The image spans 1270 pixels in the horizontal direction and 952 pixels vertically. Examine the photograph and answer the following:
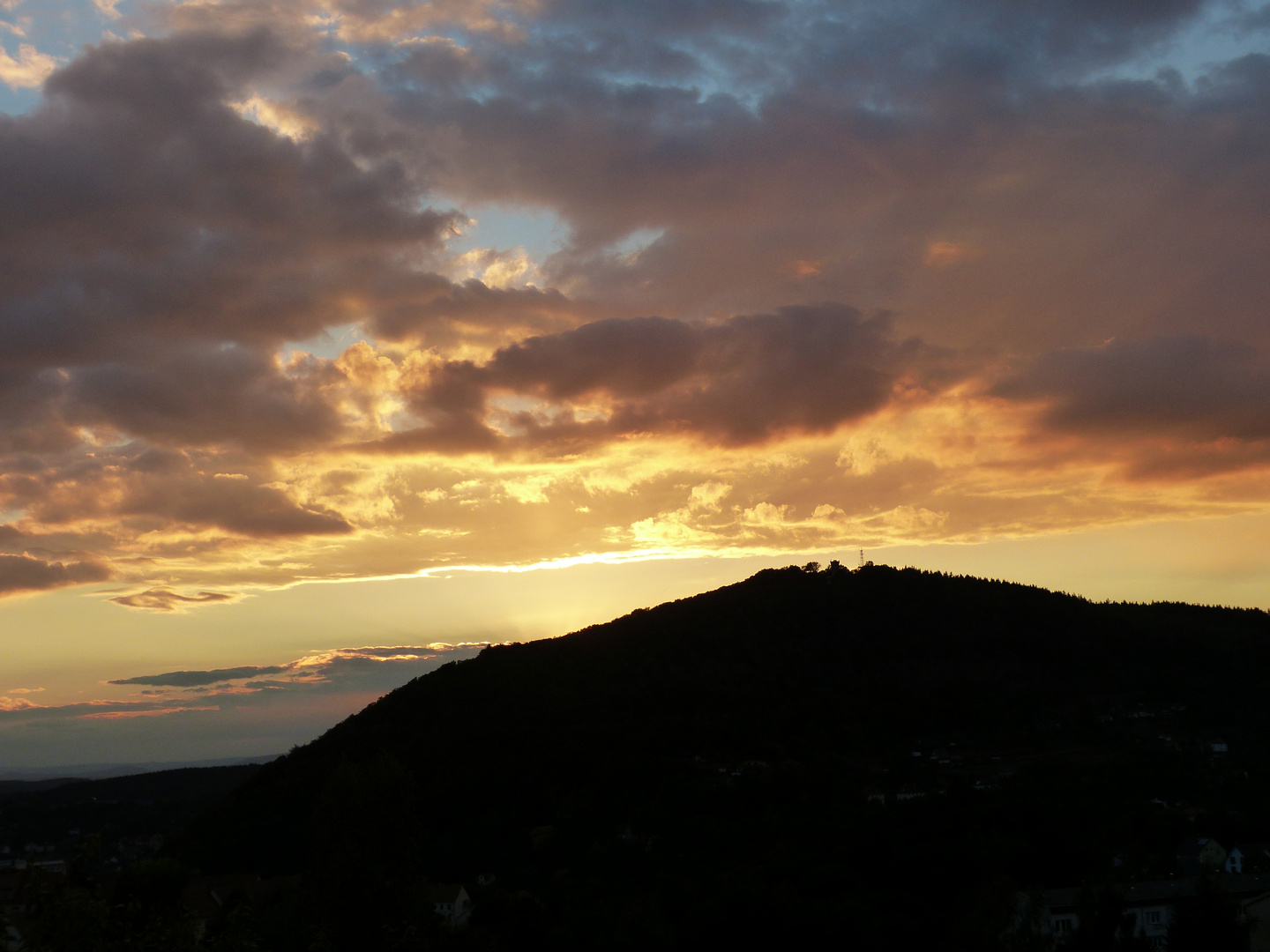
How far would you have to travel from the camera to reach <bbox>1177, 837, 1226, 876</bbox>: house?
230 feet

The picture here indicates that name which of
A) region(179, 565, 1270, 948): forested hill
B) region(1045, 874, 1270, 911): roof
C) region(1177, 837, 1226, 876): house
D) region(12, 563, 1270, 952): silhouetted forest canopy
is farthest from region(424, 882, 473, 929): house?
region(1177, 837, 1226, 876): house

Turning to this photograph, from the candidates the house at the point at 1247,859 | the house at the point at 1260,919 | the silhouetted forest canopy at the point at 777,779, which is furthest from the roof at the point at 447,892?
the house at the point at 1247,859

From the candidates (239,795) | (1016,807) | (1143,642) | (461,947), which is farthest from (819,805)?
(1143,642)

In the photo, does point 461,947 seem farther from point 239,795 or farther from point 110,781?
point 110,781

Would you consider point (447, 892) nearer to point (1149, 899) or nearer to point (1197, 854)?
point (1149, 899)

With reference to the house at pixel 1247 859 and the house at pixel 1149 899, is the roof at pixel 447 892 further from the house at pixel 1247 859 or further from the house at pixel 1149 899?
the house at pixel 1247 859

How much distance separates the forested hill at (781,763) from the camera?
52844 mm

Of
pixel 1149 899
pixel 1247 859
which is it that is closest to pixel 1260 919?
pixel 1149 899

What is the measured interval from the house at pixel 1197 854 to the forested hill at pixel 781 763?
5.94 ft

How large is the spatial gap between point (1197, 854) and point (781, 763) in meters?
36.4

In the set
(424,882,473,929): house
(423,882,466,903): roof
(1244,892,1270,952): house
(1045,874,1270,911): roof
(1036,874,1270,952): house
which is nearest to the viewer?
(1244,892,1270,952): house

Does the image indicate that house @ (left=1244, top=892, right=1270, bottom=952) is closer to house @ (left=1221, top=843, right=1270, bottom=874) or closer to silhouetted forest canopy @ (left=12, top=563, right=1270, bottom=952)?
silhouetted forest canopy @ (left=12, top=563, right=1270, bottom=952)

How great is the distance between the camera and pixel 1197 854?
7281 cm

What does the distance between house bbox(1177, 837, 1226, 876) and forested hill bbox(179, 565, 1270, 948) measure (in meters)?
1.81
